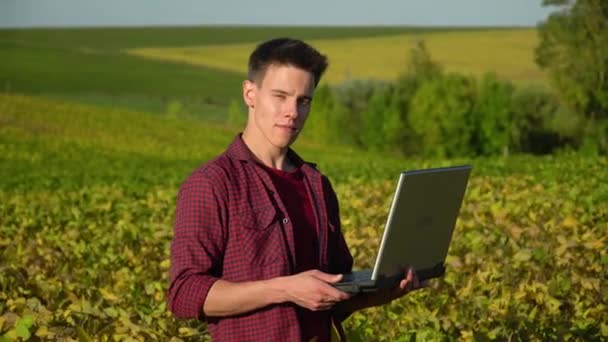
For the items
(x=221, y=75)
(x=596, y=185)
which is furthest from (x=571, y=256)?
(x=221, y=75)

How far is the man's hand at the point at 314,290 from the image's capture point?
3.93m

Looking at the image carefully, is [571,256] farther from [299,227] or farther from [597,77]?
[597,77]

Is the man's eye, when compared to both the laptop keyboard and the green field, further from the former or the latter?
the green field

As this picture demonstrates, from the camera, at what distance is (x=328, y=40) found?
13600cm

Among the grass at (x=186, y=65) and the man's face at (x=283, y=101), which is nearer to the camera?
the man's face at (x=283, y=101)

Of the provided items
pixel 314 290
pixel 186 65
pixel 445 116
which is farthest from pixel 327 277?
pixel 186 65

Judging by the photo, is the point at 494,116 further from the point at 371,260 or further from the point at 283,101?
the point at 283,101

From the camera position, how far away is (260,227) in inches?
165

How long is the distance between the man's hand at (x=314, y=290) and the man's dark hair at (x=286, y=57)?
2.09 ft

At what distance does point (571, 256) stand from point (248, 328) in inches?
198

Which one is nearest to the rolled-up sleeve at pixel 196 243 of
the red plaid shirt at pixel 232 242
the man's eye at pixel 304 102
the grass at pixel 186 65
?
the red plaid shirt at pixel 232 242

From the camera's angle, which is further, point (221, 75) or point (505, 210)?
point (221, 75)

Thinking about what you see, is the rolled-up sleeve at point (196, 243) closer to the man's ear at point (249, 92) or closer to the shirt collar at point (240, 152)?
the shirt collar at point (240, 152)

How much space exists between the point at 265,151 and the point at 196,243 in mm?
380
